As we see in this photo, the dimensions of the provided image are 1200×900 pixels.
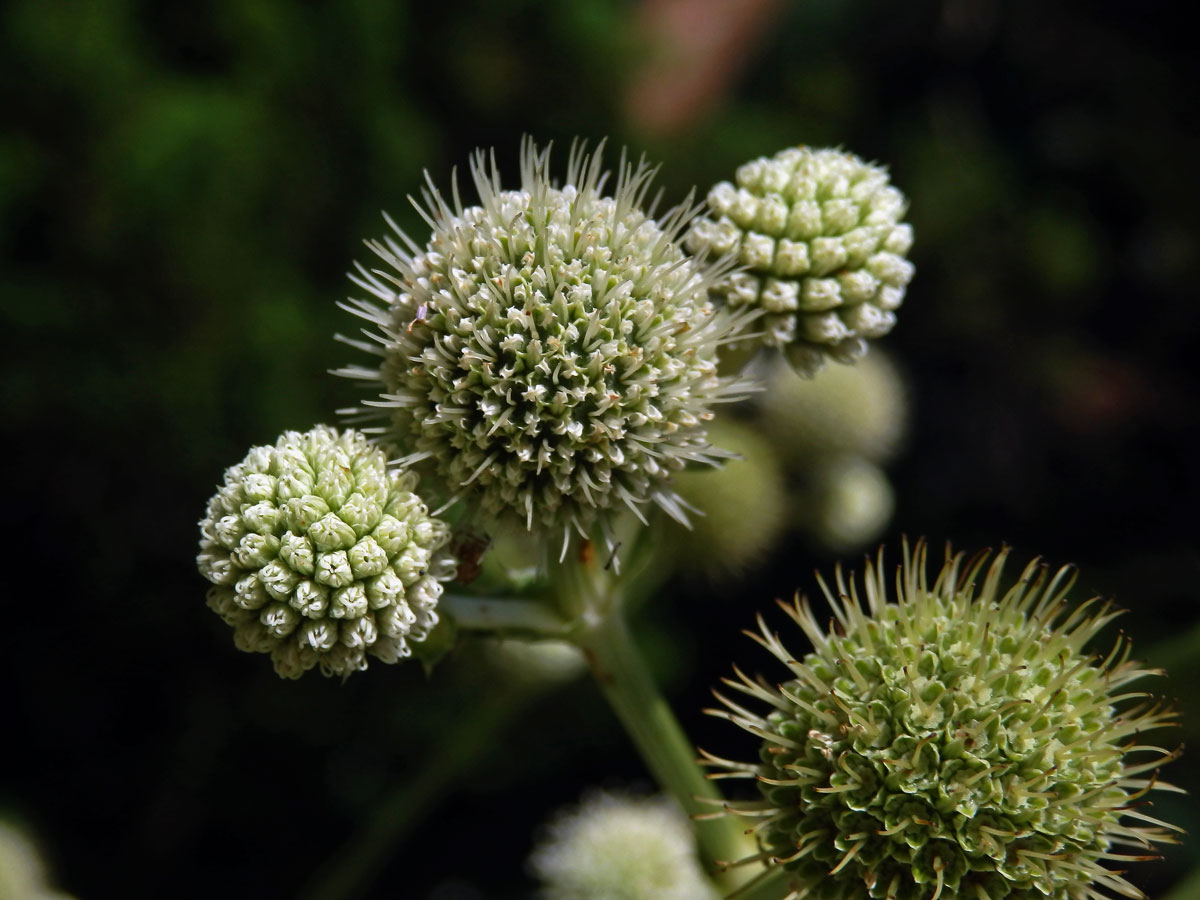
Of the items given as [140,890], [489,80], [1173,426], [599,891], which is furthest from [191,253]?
[1173,426]

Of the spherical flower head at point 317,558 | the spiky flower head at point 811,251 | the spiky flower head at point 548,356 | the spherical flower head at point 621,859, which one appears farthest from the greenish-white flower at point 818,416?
the spherical flower head at point 317,558

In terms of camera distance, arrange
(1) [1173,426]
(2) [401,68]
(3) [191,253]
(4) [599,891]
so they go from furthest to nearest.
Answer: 1. (1) [1173,426]
2. (2) [401,68]
3. (3) [191,253]
4. (4) [599,891]

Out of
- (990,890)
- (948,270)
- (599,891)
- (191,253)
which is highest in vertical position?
(191,253)

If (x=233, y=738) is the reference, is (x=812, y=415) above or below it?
above

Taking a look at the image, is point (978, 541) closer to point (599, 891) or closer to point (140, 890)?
point (599, 891)

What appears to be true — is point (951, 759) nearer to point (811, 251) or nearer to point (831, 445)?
point (811, 251)

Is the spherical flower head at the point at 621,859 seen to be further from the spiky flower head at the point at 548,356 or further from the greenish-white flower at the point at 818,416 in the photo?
the spiky flower head at the point at 548,356

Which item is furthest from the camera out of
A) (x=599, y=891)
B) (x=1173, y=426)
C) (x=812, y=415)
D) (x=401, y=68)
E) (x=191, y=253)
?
(x=1173, y=426)
